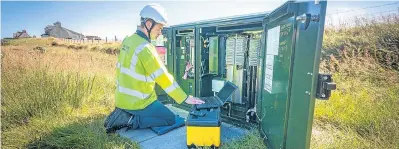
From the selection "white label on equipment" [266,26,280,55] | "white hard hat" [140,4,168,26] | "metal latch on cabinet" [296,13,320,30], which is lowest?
"white label on equipment" [266,26,280,55]

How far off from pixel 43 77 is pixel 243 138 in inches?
146

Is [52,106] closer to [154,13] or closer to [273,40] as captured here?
[154,13]

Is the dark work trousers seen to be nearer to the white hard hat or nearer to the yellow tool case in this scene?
the yellow tool case

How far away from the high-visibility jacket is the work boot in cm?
10

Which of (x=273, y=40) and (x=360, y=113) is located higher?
(x=273, y=40)

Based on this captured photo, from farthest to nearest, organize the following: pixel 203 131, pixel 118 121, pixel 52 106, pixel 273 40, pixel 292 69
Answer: pixel 52 106
pixel 118 121
pixel 203 131
pixel 273 40
pixel 292 69

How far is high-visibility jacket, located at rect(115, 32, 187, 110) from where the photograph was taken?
2.71 metres

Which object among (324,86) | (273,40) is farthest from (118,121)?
(324,86)

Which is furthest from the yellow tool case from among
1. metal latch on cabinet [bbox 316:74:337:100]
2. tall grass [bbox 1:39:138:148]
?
metal latch on cabinet [bbox 316:74:337:100]

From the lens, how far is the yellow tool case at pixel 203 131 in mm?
2428

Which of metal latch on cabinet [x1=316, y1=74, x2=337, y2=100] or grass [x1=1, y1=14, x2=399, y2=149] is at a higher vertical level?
metal latch on cabinet [x1=316, y1=74, x2=337, y2=100]

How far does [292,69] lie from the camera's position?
167 cm

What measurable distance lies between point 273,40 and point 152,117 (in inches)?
77.6

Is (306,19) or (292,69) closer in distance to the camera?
(306,19)
